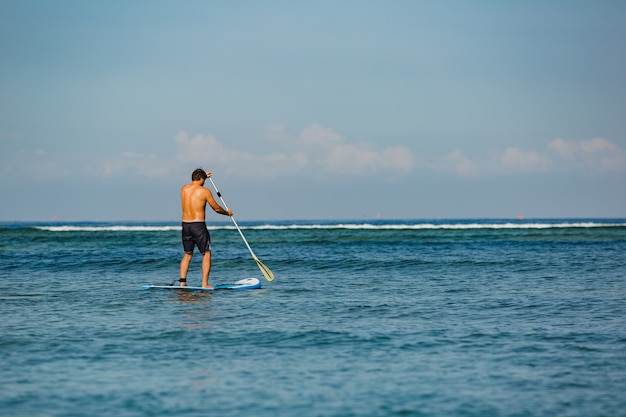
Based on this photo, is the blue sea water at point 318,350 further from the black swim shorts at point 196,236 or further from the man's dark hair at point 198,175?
the man's dark hair at point 198,175

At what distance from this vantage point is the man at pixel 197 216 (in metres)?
15.1

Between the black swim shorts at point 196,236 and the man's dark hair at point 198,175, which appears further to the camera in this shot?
the man's dark hair at point 198,175

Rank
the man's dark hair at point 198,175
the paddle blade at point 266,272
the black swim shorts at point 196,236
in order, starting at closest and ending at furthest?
the black swim shorts at point 196,236 < the man's dark hair at point 198,175 < the paddle blade at point 266,272

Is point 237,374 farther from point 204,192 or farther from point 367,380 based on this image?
point 204,192

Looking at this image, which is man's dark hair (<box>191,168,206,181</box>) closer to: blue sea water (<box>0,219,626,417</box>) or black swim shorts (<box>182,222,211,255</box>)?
black swim shorts (<box>182,222,211,255</box>)

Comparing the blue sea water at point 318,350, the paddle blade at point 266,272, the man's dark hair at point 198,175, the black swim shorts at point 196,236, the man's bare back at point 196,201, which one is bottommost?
the blue sea water at point 318,350

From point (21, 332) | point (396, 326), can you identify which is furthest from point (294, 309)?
point (21, 332)

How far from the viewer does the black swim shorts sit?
15039 millimetres

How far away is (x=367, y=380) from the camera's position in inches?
282

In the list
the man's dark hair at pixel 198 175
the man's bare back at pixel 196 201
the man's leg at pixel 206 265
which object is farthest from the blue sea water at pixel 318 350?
the man's dark hair at pixel 198 175

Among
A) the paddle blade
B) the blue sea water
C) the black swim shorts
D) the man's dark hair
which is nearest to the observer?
the blue sea water

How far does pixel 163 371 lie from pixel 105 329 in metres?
2.87

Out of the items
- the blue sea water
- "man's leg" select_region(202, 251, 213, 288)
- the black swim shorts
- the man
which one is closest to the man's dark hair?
the man

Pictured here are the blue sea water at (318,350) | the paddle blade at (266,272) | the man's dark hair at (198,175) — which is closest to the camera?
the blue sea water at (318,350)
